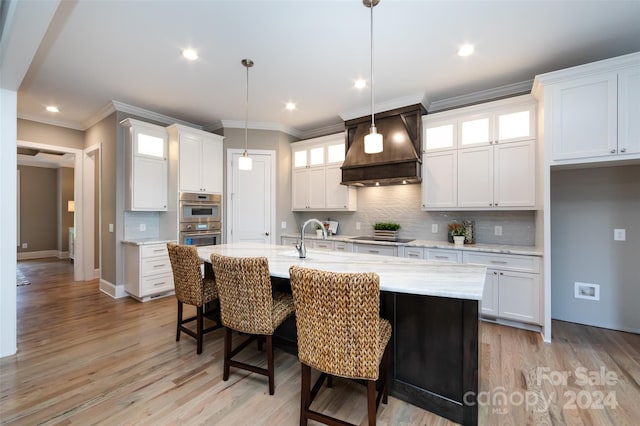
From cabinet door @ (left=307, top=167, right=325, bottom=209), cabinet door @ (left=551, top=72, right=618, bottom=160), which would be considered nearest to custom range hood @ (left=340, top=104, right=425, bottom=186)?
cabinet door @ (left=307, top=167, right=325, bottom=209)

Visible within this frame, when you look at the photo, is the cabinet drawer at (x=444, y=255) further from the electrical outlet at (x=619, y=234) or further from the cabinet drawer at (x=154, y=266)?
the cabinet drawer at (x=154, y=266)

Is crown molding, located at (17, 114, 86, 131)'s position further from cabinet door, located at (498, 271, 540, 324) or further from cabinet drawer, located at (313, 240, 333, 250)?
cabinet door, located at (498, 271, 540, 324)

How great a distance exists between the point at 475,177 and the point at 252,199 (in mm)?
3363

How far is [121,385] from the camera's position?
2.07m

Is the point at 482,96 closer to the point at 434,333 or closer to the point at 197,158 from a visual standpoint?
the point at 434,333

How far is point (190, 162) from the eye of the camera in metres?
4.30

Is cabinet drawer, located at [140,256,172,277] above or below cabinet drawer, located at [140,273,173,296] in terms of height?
above

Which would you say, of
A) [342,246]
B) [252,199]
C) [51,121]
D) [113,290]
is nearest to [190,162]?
[252,199]

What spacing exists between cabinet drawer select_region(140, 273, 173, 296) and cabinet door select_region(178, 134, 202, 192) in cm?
133

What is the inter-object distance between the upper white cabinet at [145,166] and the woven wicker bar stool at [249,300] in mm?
2865

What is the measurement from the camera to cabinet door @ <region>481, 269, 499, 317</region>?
3090 mm

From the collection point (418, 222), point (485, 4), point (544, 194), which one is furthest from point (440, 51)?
point (418, 222)

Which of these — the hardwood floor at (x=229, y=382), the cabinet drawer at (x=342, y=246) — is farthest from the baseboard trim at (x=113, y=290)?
the cabinet drawer at (x=342, y=246)

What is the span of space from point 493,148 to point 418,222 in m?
1.36
